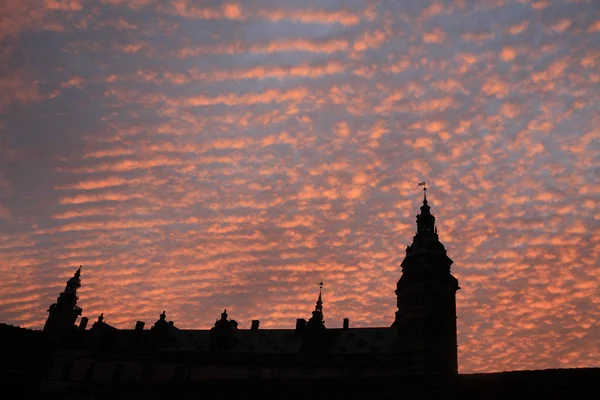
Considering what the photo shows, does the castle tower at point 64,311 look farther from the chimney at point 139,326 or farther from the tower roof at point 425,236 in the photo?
the tower roof at point 425,236

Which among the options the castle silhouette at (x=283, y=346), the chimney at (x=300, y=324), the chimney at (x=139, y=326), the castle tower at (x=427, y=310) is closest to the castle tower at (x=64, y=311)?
the castle silhouette at (x=283, y=346)

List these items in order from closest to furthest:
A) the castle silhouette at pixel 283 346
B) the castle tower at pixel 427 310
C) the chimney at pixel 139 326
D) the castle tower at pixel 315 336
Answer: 1. the castle tower at pixel 427 310
2. the castle silhouette at pixel 283 346
3. the castle tower at pixel 315 336
4. the chimney at pixel 139 326

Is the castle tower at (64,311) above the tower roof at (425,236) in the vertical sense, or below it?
below

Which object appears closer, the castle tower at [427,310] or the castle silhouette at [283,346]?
the castle tower at [427,310]

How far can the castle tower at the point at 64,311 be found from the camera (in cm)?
8181

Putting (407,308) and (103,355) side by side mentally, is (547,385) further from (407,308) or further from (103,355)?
(103,355)

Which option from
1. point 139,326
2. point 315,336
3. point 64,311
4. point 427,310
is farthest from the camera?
point 64,311

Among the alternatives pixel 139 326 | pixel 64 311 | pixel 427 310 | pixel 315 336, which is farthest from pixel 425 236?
pixel 64 311

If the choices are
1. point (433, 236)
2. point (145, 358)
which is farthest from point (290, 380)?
point (145, 358)

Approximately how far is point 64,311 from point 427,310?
60239 mm

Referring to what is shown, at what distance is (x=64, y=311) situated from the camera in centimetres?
8381

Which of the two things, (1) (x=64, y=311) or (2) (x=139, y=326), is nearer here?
(2) (x=139, y=326)

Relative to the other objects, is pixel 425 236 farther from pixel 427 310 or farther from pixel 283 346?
pixel 283 346

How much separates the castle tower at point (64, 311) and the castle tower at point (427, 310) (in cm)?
5438
